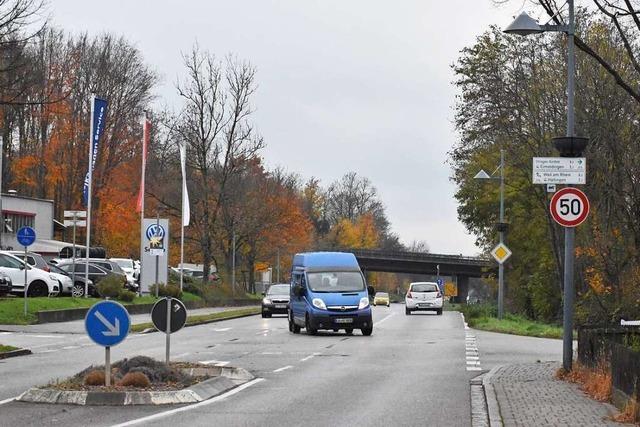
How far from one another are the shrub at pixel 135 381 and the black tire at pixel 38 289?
26637mm

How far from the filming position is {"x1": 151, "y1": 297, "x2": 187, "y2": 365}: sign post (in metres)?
16.3

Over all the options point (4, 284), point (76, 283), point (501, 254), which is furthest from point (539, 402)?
point (76, 283)

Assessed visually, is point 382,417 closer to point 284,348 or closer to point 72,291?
point 284,348

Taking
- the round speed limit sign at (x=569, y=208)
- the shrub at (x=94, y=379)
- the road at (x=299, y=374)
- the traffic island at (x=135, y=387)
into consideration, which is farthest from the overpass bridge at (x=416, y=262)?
the shrub at (x=94, y=379)

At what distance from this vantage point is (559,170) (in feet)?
56.1

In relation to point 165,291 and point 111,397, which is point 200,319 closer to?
point 165,291

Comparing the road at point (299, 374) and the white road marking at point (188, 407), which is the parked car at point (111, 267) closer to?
the road at point (299, 374)

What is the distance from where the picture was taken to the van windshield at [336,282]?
32031 millimetres

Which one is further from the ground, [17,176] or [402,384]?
[17,176]

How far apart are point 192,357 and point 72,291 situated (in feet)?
71.9

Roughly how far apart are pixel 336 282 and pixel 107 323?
18.3 metres

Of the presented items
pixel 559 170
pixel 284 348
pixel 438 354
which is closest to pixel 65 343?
pixel 284 348

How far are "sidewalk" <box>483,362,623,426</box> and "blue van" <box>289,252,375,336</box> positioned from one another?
13.4 m

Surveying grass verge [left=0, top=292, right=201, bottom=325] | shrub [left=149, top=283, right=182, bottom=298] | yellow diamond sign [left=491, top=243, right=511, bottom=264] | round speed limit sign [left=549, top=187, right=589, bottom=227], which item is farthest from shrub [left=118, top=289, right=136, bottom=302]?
round speed limit sign [left=549, top=187, right=589, bottom=227]
